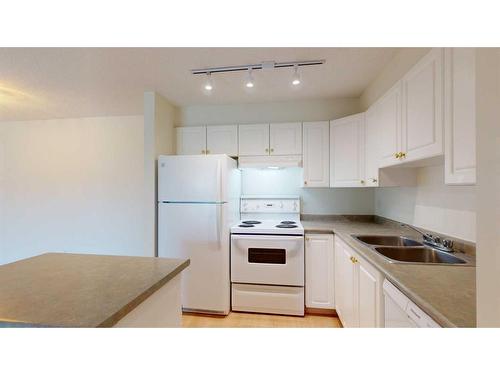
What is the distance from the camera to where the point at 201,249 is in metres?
2.26

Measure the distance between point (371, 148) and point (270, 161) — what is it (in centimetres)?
106

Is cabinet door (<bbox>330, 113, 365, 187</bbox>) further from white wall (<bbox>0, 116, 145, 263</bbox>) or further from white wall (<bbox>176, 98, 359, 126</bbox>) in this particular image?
white wall (<bbox>0, 116, 145, 263</bbox>)

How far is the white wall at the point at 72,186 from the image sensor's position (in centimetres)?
315

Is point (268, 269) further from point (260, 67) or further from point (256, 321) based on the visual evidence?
point (260, 67)

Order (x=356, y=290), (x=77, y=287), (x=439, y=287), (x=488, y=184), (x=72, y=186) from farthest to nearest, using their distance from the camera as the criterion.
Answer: (x=72, y=186) → (x=356, y=290) → (x=439, y=287) → (x=77, y=287) → (x=488, y=184)

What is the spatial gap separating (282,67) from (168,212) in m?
1.82

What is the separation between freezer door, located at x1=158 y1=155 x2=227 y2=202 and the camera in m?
2.23

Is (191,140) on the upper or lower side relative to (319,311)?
upper

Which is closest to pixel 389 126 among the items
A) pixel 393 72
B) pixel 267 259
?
pixel 393 72

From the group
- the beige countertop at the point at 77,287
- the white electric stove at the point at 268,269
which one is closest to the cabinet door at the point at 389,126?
the white electric stove at the point at 268,269

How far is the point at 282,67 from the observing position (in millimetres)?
1963

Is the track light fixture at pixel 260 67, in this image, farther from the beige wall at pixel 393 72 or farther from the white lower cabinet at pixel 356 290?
the white lower cabinet at pixel 356 290

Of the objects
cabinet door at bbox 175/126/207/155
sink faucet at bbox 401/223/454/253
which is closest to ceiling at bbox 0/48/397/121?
cabinet door at bbox 175/126/207/155

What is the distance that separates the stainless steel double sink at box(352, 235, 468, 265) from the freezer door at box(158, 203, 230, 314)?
4.22 feet
